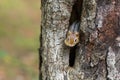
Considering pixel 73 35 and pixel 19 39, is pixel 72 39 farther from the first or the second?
pixel 19 39

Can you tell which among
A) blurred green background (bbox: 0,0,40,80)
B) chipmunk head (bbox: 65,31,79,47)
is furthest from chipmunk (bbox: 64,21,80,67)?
blurred green background (bbox: 0,0,40,80)

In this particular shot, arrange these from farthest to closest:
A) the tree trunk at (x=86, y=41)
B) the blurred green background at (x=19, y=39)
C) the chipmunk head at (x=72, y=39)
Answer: the blurred green background at (x=19, y=39) < the chipmunk head at (x=72, y=39) < the tree trunk at (x=86, y=41)

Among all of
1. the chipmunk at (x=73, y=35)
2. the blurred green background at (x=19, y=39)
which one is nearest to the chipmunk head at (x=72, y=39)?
the chipmunk at (x=73, y=35)

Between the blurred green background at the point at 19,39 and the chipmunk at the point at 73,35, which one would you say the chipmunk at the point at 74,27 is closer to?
the chipmunk at the point at 73,35

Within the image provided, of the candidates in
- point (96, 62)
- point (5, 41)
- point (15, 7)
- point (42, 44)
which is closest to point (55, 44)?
point (42, 44)

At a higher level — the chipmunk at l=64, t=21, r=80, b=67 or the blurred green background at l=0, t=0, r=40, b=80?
the chipmunk at l=64, t=21, r=80, b=67

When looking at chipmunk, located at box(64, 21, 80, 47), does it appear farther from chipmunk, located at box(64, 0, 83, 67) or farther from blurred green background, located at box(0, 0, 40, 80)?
blurred green background, located at box(0, 0, 40, 80)
